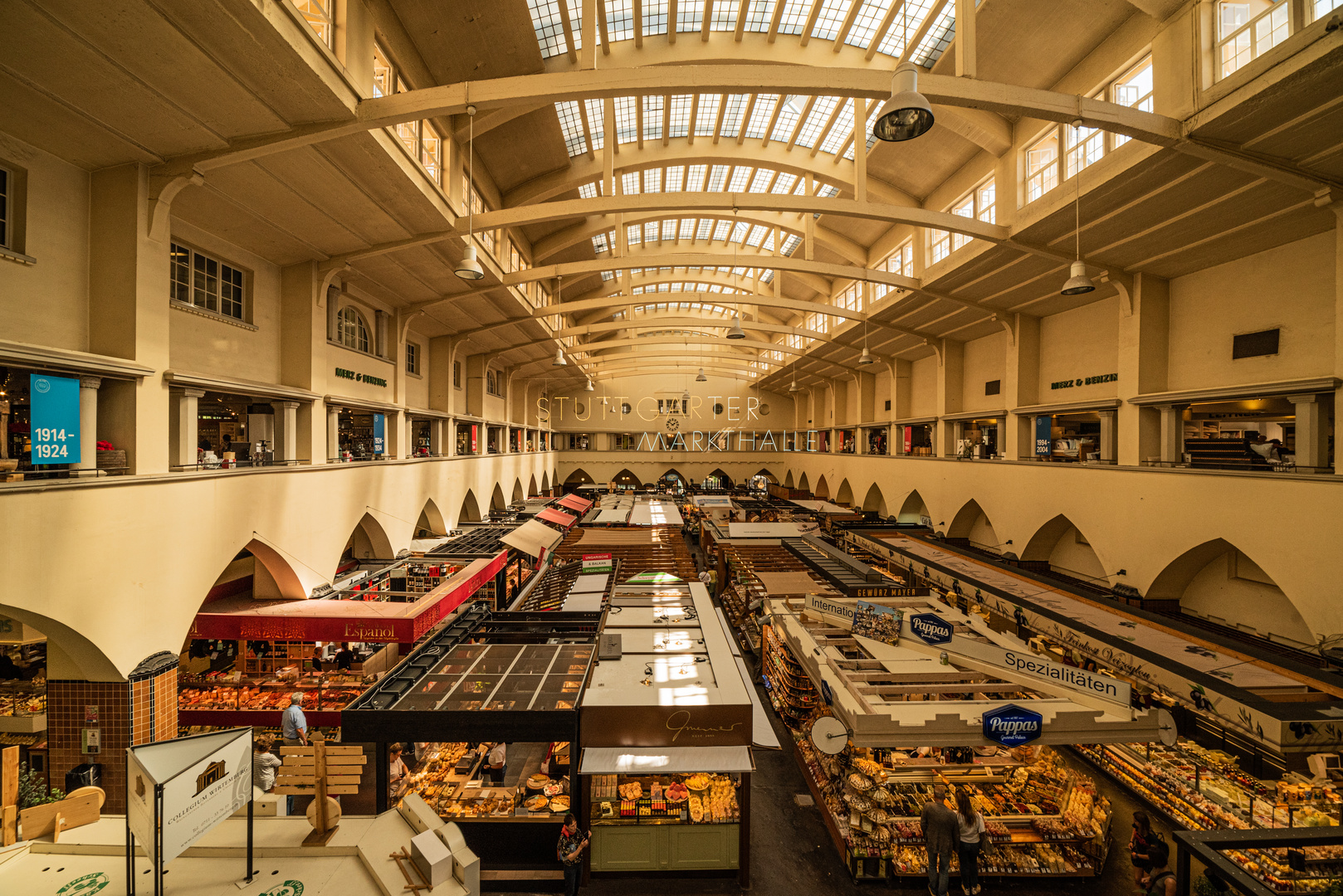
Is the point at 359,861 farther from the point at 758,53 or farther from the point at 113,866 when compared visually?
the point at 758,53

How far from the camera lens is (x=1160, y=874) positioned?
18.7ft

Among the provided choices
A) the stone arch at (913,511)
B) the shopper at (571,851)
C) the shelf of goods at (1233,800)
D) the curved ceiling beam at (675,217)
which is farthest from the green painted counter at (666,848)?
the stone arch at (913,511)

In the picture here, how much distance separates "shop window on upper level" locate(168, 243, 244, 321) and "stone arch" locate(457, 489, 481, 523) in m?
11.1

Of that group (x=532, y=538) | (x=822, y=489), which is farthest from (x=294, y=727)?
(x=822, y=489)

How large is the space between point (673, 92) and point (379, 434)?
9.96 meters

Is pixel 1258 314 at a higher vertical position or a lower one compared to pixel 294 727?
higher

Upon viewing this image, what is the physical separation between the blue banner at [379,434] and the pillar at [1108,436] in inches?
616

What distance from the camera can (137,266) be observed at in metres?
6.45

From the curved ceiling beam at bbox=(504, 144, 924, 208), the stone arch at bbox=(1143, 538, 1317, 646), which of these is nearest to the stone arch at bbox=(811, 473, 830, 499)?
the curved ceiling beam at bbox=(504, 144, 924, 208)

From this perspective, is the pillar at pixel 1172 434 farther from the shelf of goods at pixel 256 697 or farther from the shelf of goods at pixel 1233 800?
the shelf of goods at pixel 256 697

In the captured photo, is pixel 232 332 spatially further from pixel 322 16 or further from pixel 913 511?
pixel 913 511

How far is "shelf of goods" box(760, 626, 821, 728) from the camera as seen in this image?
9328 mm

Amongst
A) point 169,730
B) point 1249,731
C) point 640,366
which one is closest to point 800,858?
point 1249,731

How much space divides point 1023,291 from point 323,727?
53.5 ft
